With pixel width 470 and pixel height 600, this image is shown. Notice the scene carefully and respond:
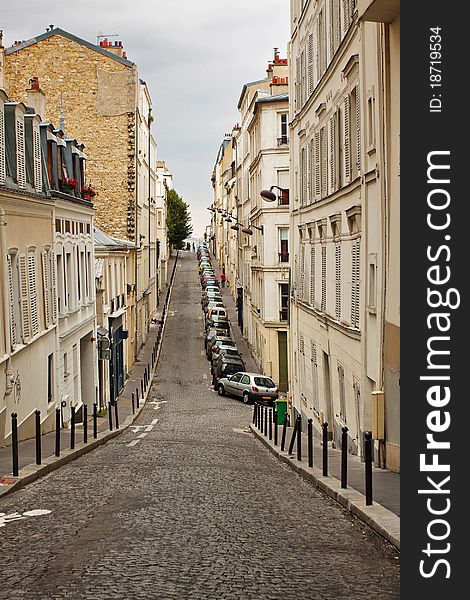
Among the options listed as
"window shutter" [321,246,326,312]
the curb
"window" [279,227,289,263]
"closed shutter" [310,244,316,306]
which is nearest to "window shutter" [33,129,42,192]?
"window shutter" [321,246,326,312]

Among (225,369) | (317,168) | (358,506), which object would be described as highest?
(317,168)

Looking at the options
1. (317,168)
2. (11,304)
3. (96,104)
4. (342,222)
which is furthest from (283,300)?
(11,304)

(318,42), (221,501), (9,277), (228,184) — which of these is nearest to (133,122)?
(318,42)

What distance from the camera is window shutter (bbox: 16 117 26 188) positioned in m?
21.2

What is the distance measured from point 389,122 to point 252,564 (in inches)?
332

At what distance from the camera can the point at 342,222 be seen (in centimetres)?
2078

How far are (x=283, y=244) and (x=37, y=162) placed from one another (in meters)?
26.3

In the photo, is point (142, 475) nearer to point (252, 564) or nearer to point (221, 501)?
point (221, 501)

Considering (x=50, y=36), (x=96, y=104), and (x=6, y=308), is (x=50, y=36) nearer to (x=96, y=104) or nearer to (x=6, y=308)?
(x=96, y=104)

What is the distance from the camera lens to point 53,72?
150ft

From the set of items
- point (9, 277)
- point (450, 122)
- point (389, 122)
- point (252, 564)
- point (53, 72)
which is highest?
point (53, 72)

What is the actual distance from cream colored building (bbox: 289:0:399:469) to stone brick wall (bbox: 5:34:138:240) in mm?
16733

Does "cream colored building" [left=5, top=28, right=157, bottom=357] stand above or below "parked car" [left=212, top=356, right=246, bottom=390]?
above

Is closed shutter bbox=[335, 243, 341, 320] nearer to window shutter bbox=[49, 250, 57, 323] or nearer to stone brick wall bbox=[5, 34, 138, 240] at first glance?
window shutter bbox=[49, 250, 57, 323]
